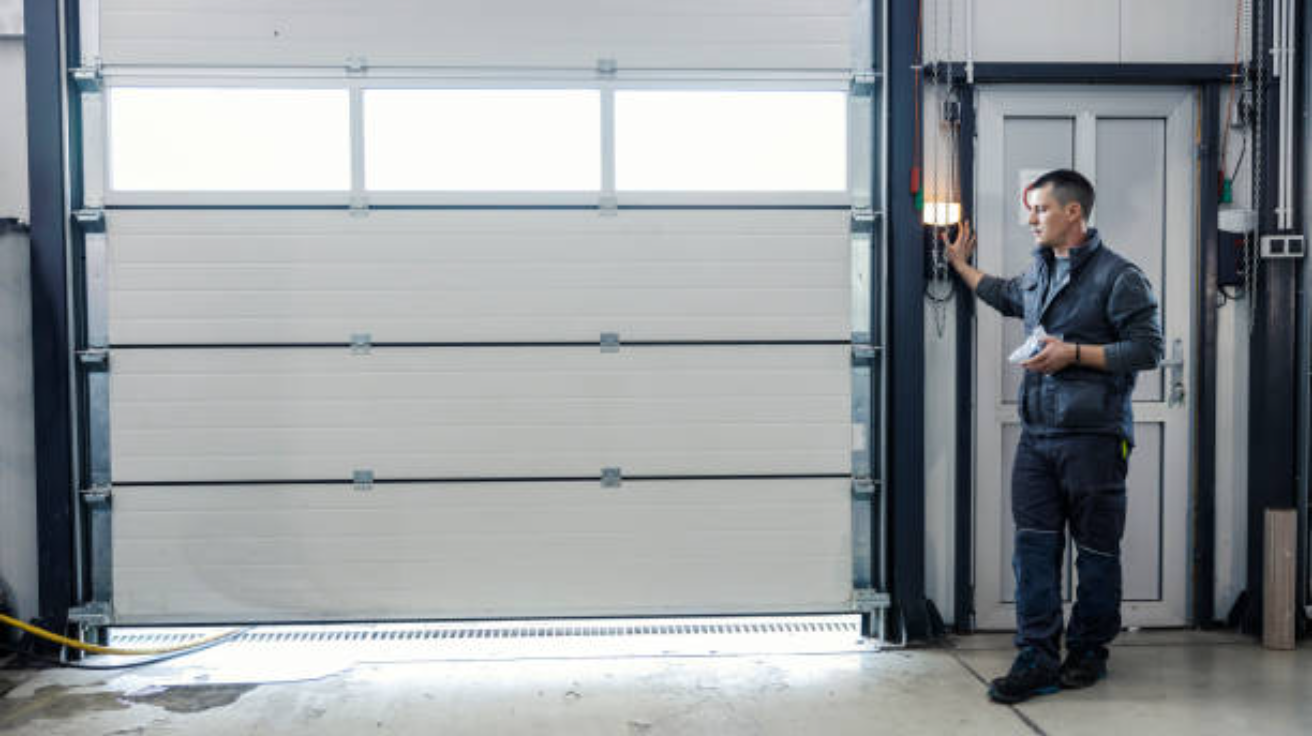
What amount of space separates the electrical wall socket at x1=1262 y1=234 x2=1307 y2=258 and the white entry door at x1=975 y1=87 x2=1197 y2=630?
29 centimetres

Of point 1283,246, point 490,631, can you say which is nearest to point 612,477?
point 490,631

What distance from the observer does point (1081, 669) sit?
3867mm

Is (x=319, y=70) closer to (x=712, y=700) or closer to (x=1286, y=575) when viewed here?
(x=712, y=700)

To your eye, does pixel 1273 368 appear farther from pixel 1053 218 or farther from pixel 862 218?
pixel 862 218

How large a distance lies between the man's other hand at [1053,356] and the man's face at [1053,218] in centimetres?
41

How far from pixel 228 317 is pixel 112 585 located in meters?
1.25

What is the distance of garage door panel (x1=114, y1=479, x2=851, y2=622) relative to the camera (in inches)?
170

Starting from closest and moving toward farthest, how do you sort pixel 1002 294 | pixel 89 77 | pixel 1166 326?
pixel 1002 294
pixel 89 77
pixel 1166 326

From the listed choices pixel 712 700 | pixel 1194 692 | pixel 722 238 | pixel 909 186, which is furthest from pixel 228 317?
pixel 1194 692

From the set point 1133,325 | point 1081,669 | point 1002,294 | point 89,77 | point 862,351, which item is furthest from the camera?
point 862,351

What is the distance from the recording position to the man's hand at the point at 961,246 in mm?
4311

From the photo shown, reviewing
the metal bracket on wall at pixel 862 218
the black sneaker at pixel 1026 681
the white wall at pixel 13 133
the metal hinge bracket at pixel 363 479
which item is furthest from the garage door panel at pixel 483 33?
the black sneaker at pixel 1026 681

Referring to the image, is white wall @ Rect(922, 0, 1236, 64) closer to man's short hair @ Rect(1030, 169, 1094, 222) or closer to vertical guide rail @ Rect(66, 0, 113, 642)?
man's short hair @ Rect(1030, 169, 1094, 222)

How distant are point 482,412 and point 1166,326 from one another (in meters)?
3.09
